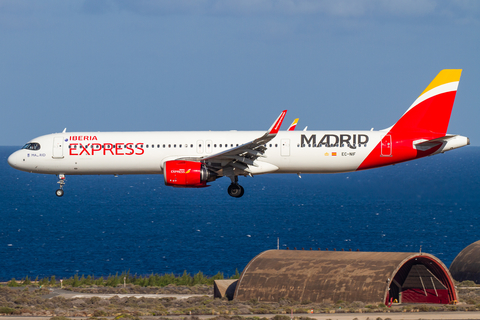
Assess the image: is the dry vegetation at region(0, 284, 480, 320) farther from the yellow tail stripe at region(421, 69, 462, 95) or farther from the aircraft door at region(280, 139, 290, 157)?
the yellow tail stripe at region(421, 69, 462, 95)

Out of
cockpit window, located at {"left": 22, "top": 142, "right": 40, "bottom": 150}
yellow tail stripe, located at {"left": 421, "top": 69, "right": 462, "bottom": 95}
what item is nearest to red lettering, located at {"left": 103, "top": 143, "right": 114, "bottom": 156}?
cockpit window, located at {"left": 22, "top": 142, "right": 40, "bottom": 150}

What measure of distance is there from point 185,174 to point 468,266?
135ft

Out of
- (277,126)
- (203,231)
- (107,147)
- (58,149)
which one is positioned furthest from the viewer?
(203,231)

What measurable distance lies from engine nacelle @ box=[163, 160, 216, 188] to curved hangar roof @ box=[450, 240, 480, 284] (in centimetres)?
3984

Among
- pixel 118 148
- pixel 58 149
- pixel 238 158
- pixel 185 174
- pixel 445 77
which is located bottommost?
pixel 185 174

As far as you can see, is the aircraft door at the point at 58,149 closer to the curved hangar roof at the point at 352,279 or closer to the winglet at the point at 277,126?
the winglet at the point at 277,126

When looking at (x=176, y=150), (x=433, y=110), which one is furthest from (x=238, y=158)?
(x=433, y=110)

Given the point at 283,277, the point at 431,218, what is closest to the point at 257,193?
the point at 431,218

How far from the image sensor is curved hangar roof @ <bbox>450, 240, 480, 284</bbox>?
221ft

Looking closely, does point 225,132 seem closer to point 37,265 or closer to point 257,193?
point 37,265

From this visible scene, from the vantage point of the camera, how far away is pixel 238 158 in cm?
4053

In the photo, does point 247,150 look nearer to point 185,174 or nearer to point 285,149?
point 285,149

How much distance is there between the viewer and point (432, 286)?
4900 cm

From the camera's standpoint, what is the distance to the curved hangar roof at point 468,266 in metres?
67.4
